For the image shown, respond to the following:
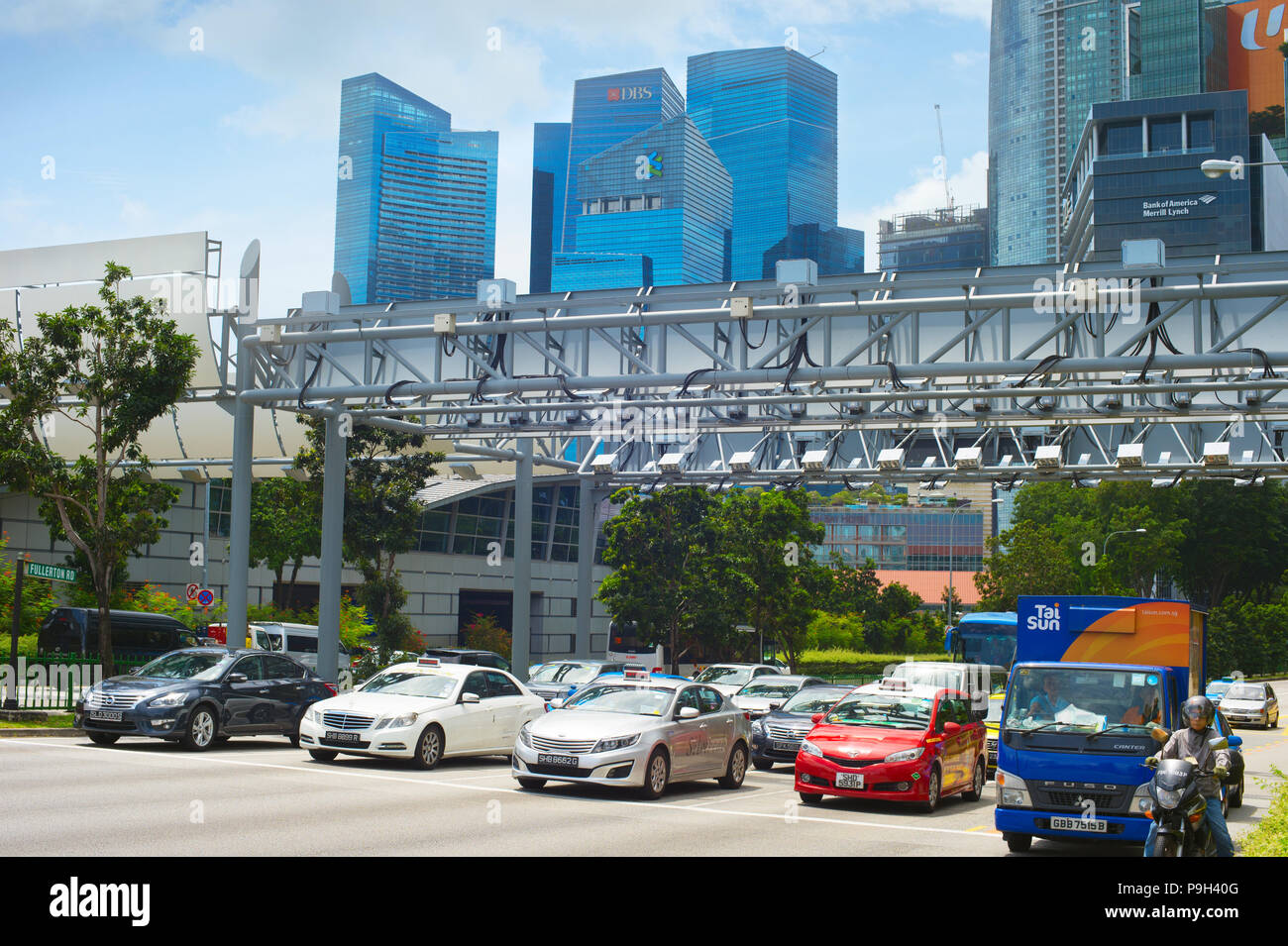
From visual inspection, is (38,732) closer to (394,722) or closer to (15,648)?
(15,648)

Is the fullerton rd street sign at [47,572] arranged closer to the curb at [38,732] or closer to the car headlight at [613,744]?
the curb at [38,732]

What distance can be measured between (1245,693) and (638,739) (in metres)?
34.3

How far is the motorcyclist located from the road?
2.69 metres

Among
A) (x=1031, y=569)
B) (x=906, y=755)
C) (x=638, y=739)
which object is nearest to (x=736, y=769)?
(x=638, y=739)

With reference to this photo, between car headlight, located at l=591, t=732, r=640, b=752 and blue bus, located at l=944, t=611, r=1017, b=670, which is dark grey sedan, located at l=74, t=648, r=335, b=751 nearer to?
car headlight, located at l=591, t=732, r=640, b=752

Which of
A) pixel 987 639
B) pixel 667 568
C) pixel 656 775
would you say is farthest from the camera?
pixel 667 568

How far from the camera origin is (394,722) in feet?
59.4

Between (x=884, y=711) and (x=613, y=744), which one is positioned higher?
(x=884, y=711)

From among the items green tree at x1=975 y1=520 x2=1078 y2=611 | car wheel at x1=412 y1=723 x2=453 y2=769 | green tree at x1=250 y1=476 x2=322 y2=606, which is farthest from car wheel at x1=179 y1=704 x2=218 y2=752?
green tree at x1=975 y1=520 x2=1078 y2=611

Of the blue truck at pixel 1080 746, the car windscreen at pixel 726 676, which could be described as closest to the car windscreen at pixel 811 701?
the car windscreen at pixel 726 676

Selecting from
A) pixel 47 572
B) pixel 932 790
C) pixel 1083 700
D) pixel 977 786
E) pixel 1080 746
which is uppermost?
pixel 47 572

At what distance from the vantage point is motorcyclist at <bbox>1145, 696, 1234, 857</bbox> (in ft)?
31.4

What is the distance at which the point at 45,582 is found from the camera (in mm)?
37969

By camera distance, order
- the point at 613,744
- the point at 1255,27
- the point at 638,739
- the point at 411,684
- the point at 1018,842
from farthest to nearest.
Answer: the point at 1255,27 < the point at 411,684 < the point at 638,739 < the point at 613,744 < the point at 1018,842
